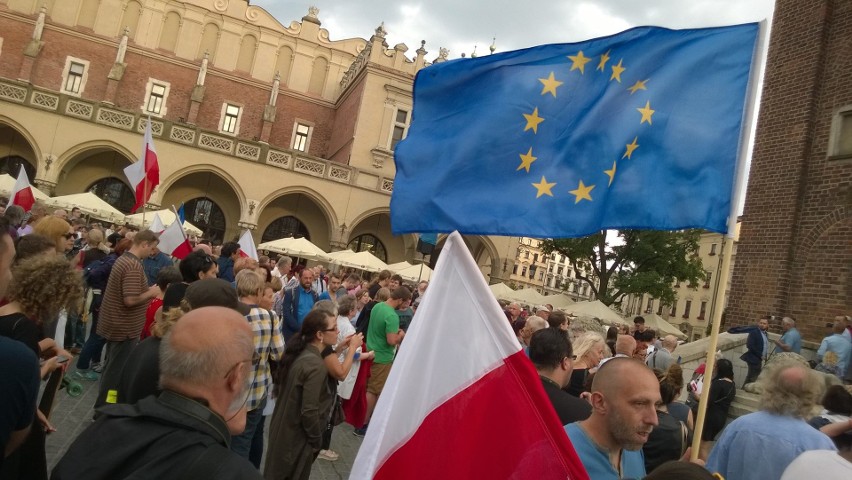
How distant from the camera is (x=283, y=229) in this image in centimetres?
3011

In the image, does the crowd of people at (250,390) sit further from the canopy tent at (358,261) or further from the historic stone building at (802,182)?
the canopy tent at (358,261)

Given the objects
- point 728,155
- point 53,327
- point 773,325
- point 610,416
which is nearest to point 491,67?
point 728,155

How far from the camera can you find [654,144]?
11.1 ft

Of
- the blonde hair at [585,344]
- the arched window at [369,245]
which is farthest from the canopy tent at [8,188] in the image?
the blonde hair at [585,344]

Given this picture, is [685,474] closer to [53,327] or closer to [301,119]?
[53,327]

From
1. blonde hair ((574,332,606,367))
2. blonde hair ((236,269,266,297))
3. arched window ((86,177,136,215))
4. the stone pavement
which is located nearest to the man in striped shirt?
the stone pavement

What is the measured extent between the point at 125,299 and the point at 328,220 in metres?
22.6

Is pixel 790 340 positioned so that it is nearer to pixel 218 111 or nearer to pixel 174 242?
pixel 174 242

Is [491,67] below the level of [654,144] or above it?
above

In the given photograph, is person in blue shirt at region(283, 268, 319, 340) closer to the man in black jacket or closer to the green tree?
the man in black jacket

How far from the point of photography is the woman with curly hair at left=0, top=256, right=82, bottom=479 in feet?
9.98

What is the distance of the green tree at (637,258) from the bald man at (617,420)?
97.3 ft

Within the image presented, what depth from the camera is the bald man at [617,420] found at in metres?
2.69

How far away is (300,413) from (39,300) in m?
1.92
